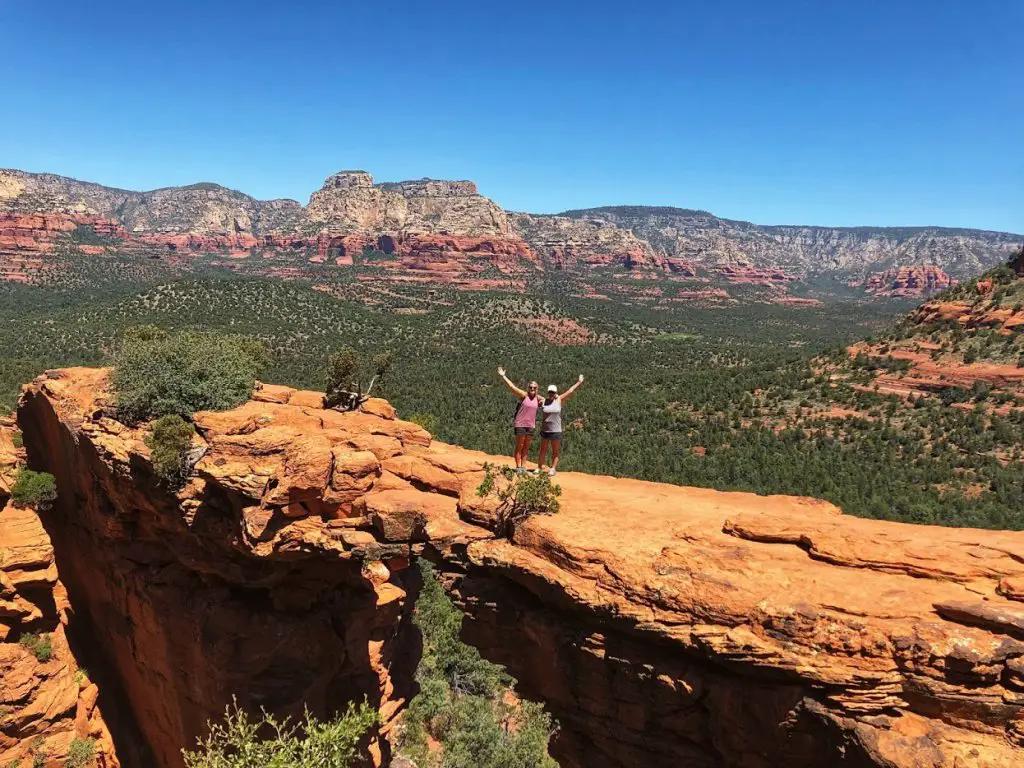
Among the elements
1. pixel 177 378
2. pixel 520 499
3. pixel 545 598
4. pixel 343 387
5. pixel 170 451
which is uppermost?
pixel 177 378

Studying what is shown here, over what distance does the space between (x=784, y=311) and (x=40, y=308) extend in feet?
692

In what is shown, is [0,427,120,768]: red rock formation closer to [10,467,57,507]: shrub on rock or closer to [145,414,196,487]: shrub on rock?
[10,467,57,507]: shrub on rock

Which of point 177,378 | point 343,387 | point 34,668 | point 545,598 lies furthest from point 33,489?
point 545,598

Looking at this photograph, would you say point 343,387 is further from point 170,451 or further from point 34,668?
point 34,668

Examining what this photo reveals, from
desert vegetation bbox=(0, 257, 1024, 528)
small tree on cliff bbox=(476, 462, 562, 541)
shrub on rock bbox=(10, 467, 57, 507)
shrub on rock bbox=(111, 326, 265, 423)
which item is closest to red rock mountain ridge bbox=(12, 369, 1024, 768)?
small tree on cliff bbox=(476, 462, 562, 541)

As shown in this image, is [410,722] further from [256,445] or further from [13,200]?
[13,200]

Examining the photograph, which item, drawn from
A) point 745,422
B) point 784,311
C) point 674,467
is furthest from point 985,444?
point 784,311

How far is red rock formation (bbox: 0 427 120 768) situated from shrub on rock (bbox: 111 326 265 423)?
5.18 m

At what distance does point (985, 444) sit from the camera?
40.6 m

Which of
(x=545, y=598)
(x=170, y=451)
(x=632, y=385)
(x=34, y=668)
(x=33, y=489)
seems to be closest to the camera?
(x=545, y=598)

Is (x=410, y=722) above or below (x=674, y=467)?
below

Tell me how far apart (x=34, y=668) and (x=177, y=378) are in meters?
9.20

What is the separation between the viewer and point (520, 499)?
1191 centimetres

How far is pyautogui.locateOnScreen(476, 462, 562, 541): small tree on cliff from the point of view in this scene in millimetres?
11805
